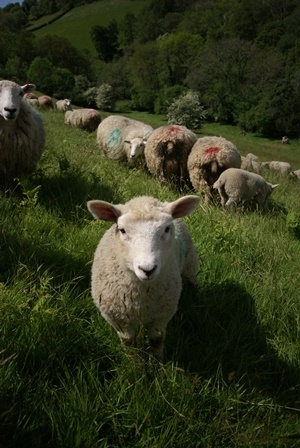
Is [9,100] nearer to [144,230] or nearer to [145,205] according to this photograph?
[145,205]

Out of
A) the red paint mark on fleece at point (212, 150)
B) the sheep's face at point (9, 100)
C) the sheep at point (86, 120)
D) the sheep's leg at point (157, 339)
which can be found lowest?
the sheep at point (86, 120)

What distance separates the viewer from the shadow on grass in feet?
6.43

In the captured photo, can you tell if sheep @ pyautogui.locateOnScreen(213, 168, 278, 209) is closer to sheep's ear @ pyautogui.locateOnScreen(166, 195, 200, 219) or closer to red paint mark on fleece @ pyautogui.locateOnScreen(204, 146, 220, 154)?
red paint mark on fleece @ pyautogui.locateOnScreen(204, 146, 220, 154)

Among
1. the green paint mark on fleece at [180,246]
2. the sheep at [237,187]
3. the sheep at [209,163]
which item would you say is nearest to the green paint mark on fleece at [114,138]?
the sheep at [209,163]

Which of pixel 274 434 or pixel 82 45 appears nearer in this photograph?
pixel 274 434

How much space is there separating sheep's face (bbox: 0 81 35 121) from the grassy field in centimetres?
102

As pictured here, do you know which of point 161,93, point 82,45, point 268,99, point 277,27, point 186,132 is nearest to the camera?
point 186,132

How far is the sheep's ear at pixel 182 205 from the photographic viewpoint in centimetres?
202

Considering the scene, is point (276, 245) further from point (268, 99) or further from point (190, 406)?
point (268, 99)

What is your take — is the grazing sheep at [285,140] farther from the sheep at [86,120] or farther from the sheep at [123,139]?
the sheep at [123,139]

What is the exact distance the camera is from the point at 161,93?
5125 centimetres

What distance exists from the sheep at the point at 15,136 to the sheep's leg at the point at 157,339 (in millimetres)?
2721

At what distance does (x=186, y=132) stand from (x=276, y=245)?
3261mm


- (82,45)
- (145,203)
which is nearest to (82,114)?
(145,203)
